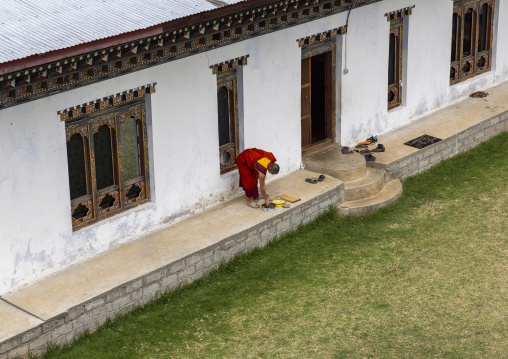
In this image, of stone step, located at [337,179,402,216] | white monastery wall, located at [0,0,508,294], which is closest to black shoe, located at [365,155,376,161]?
stone step, located at [337,179,402,216]

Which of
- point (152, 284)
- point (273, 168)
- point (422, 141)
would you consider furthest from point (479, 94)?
point (152, 284)

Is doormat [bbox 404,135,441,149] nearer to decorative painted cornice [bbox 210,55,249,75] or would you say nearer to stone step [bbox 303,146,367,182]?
stone step [bbox 303,146,367,182]

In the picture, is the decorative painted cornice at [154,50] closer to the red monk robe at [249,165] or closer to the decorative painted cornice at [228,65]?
the decorative painted cornice at [228,65]

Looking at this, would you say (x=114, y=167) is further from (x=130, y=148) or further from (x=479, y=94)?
(x=479, y=94)

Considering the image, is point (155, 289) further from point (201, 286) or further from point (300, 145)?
point (300, 145)

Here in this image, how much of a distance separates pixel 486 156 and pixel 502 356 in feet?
23.0

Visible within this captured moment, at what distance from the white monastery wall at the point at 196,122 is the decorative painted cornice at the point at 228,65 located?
8 centimetres

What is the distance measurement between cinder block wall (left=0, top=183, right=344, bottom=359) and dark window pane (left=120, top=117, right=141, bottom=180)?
167 cm

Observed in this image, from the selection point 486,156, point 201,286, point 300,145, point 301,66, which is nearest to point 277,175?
point 300,145

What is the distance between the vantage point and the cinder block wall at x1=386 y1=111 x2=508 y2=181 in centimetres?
1775

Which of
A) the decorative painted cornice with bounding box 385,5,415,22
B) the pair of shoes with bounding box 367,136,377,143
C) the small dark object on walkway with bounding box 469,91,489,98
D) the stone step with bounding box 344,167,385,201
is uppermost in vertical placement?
the decorative painted cornice with bounding box 385,5,415,22

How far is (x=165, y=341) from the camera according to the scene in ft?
42.8

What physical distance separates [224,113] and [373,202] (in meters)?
2.96

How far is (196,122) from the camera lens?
50.3 ft
